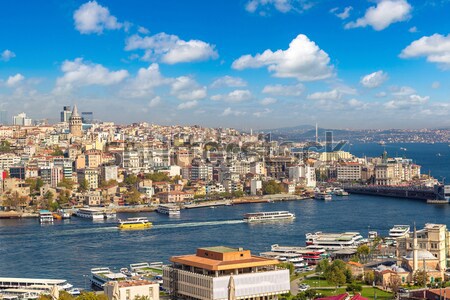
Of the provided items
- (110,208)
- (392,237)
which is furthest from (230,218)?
(392,237)

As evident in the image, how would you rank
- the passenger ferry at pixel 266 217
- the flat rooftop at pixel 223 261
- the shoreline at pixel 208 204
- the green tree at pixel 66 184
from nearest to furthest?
the flat rooftop at pixel 223 261 → the passenger ferry at pixel 266 217 → the shoreline at pixel 208 204 → the green tree at pixel 66 184

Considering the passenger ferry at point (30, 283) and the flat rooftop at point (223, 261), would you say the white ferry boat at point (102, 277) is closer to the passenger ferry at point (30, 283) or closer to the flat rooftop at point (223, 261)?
the passenger ferry at point (30, 283)

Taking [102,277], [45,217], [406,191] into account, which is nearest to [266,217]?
[45,217]

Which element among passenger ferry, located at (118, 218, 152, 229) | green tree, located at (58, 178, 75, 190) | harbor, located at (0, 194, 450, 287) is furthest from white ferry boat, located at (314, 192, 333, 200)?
passenger ferry, located at (118, 218, 152, 229)

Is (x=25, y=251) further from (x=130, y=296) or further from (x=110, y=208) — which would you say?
(x=110, y=208)

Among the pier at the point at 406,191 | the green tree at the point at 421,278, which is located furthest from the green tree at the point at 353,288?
the pier at the point at 406,191

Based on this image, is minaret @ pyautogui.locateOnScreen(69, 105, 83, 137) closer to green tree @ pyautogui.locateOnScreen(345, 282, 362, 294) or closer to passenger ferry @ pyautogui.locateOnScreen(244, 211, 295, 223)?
passenger ferry @ pyautogui.locateOnScreen(244, 211, 295, 223)

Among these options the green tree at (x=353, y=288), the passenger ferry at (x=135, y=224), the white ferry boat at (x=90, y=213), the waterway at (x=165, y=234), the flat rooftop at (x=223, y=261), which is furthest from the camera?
the white ferry boat at (x=90, y=213)
